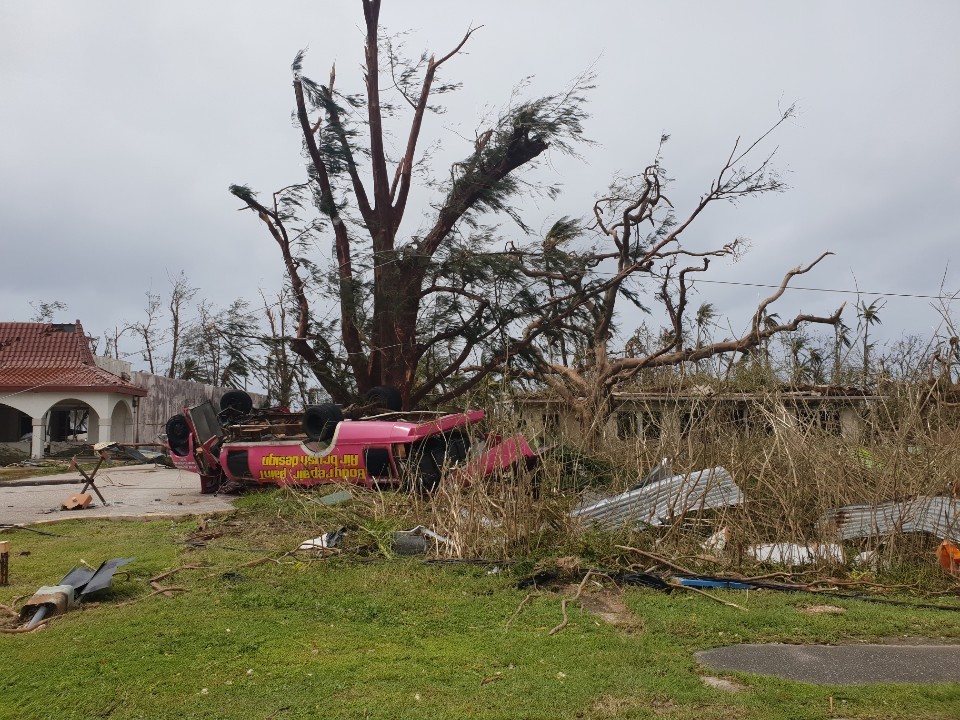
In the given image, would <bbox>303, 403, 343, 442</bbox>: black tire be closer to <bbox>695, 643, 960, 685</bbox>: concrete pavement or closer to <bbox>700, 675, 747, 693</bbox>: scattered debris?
<bbox>695, 643, 960, 685</bbox>: concrete pavement

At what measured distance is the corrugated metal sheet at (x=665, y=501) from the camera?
301 inches

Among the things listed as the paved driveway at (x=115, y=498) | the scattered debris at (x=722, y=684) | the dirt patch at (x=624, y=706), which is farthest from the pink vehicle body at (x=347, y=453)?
the dirt patch at (x=624, y=706)

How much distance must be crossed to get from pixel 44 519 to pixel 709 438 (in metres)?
8.47

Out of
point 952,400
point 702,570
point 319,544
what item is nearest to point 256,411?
point 319,544

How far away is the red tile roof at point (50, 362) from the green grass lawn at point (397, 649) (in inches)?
783

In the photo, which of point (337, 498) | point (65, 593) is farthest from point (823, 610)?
point (337, 498)

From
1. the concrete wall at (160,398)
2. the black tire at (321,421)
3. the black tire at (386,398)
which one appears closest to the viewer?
the black tire at (321,421)

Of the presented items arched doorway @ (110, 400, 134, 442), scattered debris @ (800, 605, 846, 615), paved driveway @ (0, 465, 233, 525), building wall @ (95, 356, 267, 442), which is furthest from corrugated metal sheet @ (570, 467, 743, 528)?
arched doorway @ (110, 400, 134, 442)

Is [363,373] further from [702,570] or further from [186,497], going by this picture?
[702,570]

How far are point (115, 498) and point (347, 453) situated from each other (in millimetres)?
4477

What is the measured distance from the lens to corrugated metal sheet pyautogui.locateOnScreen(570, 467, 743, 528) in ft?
25.1

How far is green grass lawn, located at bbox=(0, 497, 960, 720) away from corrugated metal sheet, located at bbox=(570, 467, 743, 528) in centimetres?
114

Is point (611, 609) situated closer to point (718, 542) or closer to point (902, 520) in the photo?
point (718, 542)

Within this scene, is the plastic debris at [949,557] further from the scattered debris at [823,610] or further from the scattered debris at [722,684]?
the scattered debris at [722,684]
